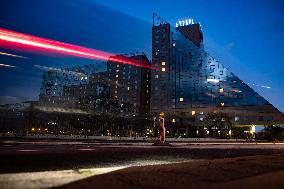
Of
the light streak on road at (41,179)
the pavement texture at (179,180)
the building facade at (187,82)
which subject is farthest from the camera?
the building facade at (187,82)

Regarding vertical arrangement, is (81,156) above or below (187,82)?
below

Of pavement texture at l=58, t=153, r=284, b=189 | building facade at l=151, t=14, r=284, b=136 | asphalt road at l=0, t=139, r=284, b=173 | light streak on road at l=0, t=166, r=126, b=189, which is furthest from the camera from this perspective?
building facade at l=151, t=14, r=284, b=136

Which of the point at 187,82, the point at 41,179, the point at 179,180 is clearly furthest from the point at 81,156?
the point at 187,82

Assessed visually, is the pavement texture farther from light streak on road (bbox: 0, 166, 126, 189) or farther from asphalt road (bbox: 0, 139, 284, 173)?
asphalt road (bbox: 0, 139, 284, 173)

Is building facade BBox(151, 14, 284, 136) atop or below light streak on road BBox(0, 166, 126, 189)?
atop

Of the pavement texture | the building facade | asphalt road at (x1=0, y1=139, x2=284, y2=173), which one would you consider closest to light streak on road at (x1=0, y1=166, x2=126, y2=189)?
the pavement texture

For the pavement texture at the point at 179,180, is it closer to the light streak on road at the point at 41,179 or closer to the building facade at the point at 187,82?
the light streak on road at the point at 41,179

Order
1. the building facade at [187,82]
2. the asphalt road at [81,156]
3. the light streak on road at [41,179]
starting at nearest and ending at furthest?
the light streak on road at [41,179], the asphalt road at [81,156], the building facade at [187,82]

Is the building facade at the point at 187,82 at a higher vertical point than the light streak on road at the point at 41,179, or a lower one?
higher

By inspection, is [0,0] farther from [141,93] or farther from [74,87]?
[141,93]

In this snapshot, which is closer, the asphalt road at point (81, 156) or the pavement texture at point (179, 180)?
the pavement texture at point (179, 180)

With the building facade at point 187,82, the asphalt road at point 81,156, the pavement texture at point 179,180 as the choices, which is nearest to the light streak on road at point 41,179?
the pavement texture at point 179,180

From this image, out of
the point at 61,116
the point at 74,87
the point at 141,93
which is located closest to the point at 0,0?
the point at 74,87

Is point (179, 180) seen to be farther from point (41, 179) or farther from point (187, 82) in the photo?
point (187, 82)
